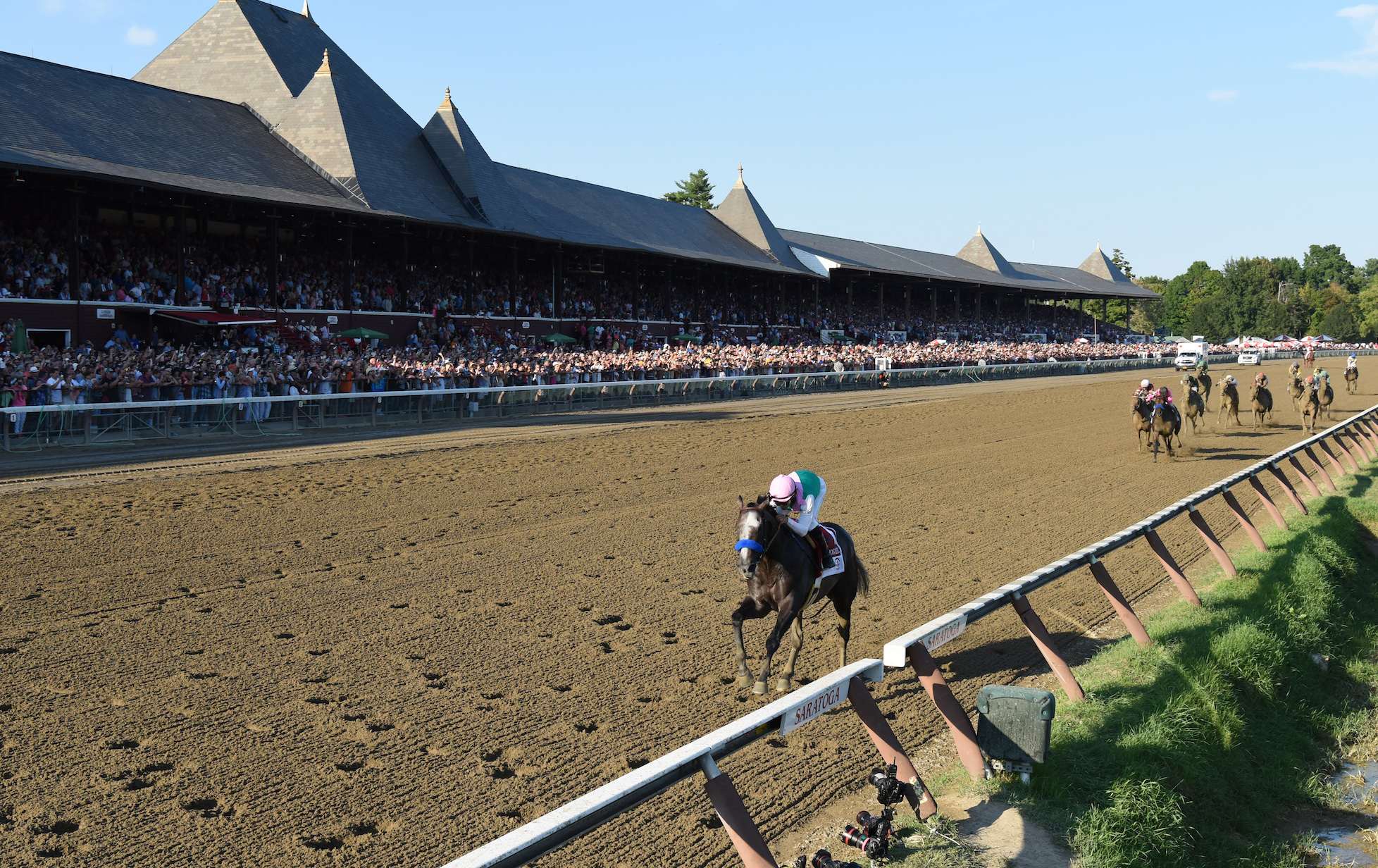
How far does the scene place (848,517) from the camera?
458 inches

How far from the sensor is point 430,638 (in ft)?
23.0

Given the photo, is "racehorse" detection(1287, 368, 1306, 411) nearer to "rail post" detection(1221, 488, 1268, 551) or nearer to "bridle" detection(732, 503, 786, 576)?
"rail post" detection(1221, 488, 1268, 551)

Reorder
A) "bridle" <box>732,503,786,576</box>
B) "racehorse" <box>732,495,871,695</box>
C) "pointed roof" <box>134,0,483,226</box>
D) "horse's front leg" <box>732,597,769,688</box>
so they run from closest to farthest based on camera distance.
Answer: "bridle" <box>732,503,786,576</box> < "racehorse" <box>732,495,871,695</box> < "horse's front leg" <box>732,597,769,688</box> < "pointed roof" <box>134,0,483,226</box>

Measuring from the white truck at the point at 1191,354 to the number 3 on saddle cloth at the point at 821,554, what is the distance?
179 feet

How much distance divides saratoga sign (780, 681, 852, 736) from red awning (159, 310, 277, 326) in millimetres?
22098

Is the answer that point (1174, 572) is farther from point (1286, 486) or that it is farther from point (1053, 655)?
point (1286, 486)

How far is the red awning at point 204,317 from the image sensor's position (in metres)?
23.2

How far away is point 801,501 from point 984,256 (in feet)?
231

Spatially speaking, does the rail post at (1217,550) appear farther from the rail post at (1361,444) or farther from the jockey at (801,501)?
the rail post at (1361,444)

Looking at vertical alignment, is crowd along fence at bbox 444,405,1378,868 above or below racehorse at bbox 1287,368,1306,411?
below

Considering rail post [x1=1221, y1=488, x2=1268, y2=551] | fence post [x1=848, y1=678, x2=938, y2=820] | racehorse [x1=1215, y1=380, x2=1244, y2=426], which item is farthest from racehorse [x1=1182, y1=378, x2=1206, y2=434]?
→ fence post [x1=848, y1=678, x2=938, y2=820]

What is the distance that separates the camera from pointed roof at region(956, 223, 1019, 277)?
71938mm

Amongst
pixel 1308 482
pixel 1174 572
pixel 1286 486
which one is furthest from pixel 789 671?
pixel 1308 482

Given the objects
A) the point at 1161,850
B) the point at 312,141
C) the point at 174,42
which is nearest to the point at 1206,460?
the point at 1161,850
